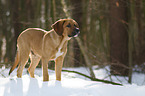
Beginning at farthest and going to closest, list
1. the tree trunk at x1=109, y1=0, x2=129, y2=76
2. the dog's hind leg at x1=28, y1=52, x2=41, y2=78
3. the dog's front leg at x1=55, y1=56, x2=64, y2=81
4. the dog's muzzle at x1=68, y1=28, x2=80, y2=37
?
the tree trunk at x1=109, y1=0, x2=129, y2=76
the dog's hind leg at x1=28, y1=52, x2=41, y2=78
the dog's front leg at x1=55, y1=56, x2=64, y2=81
the dog's muzzle at x1=68, y1=28, x2=80, y2=37

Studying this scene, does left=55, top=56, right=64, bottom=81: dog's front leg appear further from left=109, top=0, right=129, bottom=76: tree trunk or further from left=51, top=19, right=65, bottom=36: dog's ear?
left=109, top=0, right=129, bottom=76: tree trunk

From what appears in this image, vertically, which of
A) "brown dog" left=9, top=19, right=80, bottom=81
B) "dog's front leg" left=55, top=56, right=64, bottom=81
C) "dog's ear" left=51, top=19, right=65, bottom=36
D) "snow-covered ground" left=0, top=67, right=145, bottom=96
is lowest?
"snow-covered ground" left=0, top=67, right=145, bottom=96

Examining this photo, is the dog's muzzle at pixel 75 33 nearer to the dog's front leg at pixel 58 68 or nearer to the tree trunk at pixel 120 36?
the dog's front leg at pixel 58 68

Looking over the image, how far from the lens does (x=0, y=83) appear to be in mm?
2680

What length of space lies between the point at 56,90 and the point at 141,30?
591cm

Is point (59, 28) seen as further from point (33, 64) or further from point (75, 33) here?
point (33, 64)

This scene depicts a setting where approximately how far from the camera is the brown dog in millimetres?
2566

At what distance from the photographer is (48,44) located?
2699 mm

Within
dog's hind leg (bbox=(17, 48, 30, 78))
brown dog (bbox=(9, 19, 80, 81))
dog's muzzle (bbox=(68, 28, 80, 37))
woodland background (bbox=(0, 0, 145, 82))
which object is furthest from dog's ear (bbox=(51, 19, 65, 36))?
woodland background (bbox=(0, 0, 145, 82))

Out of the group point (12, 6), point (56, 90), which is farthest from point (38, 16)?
point (56, 90)

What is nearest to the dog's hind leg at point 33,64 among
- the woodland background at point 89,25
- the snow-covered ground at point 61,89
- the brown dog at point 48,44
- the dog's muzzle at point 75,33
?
the brown dog at point 48,44

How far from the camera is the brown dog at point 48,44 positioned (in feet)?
8.42

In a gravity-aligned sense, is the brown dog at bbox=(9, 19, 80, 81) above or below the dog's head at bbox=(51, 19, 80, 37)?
below

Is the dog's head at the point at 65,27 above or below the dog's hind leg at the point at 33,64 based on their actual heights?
above
